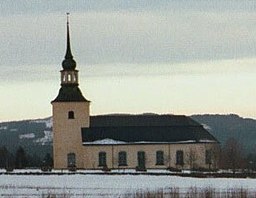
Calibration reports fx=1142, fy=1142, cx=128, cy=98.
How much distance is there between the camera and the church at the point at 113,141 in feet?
355

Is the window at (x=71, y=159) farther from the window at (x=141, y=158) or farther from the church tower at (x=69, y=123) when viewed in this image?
the window at (x=141, y=158)

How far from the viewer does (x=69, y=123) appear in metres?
109

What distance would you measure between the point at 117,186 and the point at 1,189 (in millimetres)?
7397

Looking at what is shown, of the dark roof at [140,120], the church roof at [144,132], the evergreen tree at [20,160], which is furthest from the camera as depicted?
the evergreen tree at [20,160]

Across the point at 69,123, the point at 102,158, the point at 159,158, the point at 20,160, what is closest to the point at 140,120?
the point at 159,158

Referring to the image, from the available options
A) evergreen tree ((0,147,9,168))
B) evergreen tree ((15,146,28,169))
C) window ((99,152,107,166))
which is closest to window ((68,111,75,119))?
window ((99,152,107,166))

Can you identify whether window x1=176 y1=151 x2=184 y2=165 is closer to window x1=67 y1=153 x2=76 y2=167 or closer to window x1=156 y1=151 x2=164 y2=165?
window x1=156 y1=151 x2=164 y2=165

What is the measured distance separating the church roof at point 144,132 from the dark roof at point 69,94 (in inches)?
118

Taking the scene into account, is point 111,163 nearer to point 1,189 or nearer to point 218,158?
point 218,158

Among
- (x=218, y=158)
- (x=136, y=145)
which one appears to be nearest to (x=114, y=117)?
(x=136, y=145)

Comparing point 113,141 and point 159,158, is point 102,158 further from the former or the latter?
point 159,158

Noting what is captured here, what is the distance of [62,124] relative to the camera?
109 metres

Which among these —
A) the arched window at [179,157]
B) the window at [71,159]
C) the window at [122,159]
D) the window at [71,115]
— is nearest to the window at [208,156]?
the arched window at [179,157]

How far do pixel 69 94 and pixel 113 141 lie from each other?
20.3ft
